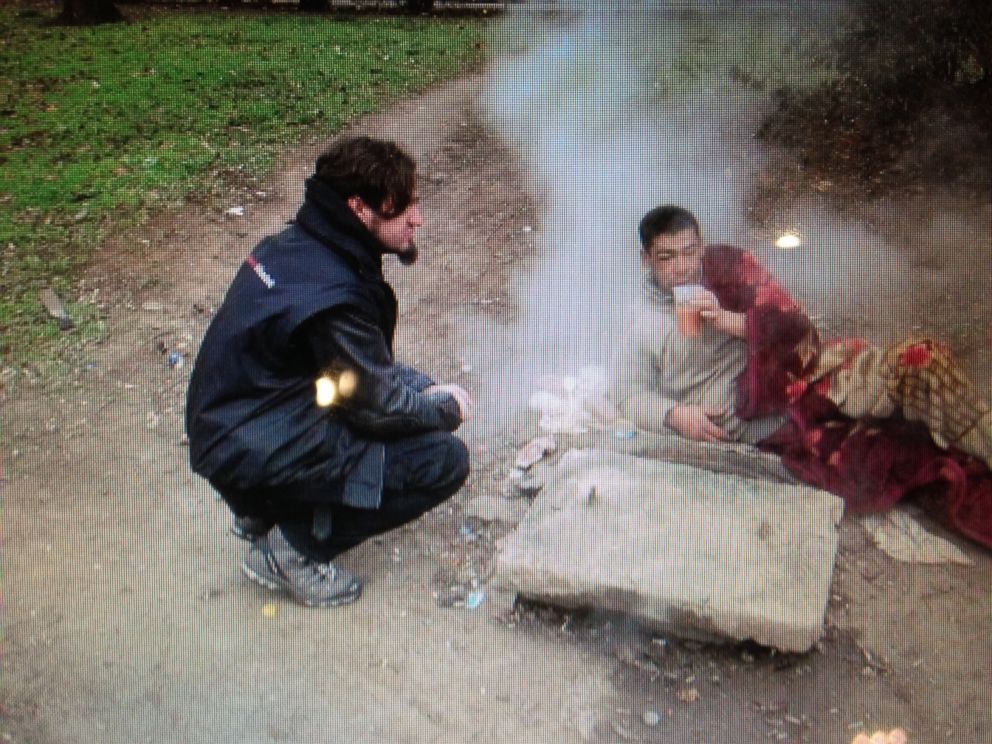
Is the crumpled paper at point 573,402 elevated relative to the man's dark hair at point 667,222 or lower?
lower

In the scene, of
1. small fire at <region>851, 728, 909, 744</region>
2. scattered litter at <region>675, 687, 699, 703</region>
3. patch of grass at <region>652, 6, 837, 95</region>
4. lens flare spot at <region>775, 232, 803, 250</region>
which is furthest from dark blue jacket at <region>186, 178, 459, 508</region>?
patch of grass at <region>652, 6, 837, 95</region>

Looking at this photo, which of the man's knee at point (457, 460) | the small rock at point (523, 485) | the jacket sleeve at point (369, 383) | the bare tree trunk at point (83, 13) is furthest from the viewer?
the bare tree trunk at point (83, 13)

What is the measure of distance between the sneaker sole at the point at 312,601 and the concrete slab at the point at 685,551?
19.0 inches

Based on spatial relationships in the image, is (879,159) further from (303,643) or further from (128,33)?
(128,33)

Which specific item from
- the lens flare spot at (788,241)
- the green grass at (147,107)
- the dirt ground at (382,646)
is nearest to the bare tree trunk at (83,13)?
the green grass at (147,107)

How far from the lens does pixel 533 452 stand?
347 cm

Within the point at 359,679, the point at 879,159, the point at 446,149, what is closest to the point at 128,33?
the point at 446,149

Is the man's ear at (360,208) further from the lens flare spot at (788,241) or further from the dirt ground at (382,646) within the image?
the lens flare spot at (788,241)

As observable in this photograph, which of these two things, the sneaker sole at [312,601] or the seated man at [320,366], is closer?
the seated man at [320,366]

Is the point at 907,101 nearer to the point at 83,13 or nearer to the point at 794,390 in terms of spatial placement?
the point at 794,390

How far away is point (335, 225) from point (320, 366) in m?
0.38

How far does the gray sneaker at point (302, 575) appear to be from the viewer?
9.30ft

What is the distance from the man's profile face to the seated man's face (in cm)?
117

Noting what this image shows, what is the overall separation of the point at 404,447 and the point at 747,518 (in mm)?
1113
